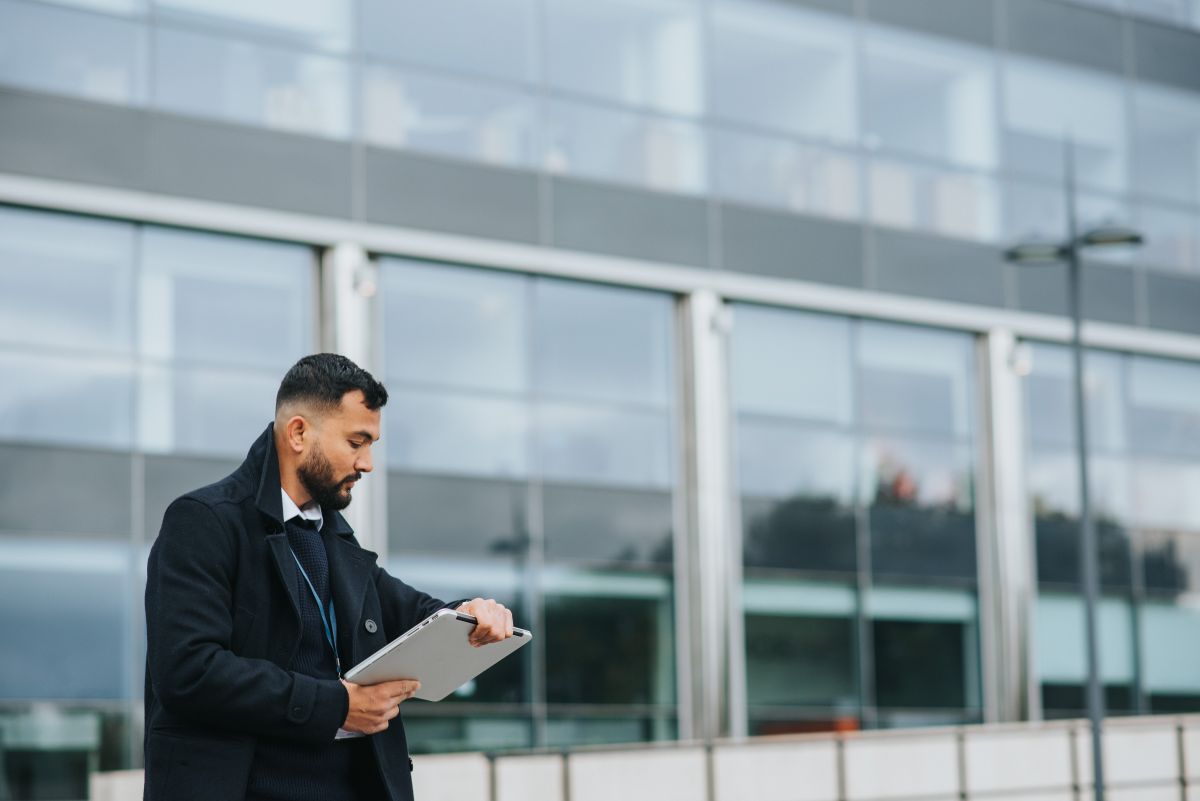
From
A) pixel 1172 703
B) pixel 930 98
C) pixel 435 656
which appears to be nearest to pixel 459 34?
pixel 930 98

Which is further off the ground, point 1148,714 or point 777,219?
point 777,219

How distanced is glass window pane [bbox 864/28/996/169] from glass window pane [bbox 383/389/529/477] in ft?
22.2

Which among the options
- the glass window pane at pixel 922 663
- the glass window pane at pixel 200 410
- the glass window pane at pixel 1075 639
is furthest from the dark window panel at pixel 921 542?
the glass window pane at pixel 200 410

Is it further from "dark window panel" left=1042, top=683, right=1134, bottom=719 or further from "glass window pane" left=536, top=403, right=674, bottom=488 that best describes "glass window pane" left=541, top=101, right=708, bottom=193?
"dark window panel" left=1042, top=683, right=1134, bottom=719

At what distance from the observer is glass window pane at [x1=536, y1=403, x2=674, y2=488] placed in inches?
850

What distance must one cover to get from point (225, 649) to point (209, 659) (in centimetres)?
7

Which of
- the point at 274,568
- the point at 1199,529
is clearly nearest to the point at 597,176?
the point at 1199,529

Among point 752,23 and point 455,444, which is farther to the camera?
point 752,23

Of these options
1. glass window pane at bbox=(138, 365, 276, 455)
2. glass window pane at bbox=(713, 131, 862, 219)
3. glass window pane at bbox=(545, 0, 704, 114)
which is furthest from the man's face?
glass window pane at bbox=(713, 131, 862, 219)

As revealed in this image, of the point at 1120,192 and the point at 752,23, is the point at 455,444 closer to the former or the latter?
the point at 752,23

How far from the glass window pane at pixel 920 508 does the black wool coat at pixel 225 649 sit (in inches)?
804

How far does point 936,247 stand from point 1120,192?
13.3 ft

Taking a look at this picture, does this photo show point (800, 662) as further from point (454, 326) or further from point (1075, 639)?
point (454, 326)

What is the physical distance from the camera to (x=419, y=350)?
20812 millimetres
